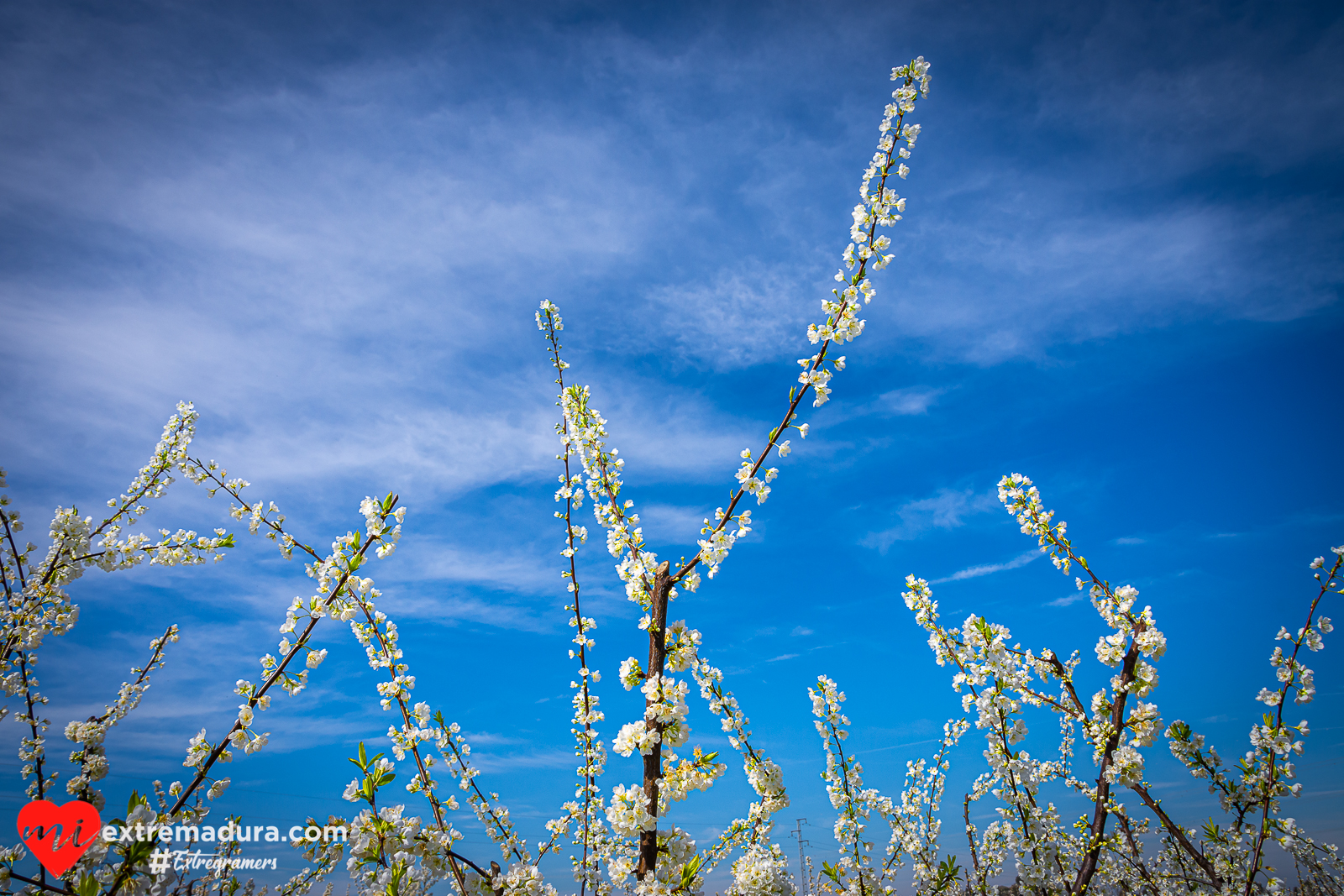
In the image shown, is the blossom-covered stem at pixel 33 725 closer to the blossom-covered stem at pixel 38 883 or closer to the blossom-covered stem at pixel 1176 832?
the blossom-covered stem at pixel 38 883

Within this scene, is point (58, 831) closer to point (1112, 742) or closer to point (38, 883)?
point (38, 883)

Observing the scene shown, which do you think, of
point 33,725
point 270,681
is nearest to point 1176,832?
point 270,681

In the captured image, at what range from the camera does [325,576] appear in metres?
3.57

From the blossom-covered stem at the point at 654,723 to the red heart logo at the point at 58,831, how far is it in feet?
8.35

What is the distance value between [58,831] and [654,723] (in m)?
→ 3.21

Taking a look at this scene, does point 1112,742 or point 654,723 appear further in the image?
point 1112,742

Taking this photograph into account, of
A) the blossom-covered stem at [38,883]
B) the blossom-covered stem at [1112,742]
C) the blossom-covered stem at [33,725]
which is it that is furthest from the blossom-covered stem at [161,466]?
the blossom-covered stem at [1112,742]

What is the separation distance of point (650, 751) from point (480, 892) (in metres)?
1.32

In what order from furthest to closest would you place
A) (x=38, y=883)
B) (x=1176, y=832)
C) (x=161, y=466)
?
(x=161, y=466), (x=1176, y=832), (x=38, y=883)

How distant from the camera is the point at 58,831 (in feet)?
9.94

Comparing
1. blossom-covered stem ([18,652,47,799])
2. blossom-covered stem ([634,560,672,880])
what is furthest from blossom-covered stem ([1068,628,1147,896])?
blossom-covered stem ([18,652,47,799])

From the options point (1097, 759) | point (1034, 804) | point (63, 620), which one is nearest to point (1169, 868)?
point (1034, 804)

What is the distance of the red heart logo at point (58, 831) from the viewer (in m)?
2.85

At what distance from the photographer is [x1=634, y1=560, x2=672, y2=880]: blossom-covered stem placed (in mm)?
2961
